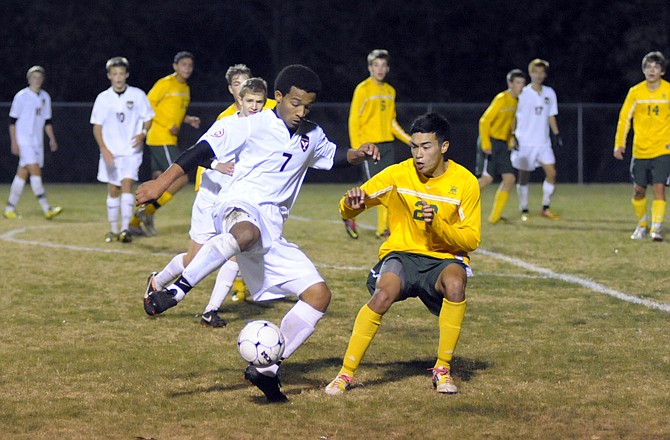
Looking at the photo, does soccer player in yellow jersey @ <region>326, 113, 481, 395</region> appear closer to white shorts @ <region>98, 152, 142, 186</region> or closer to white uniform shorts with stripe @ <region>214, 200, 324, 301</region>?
white uniform shorts with stripe @ <region>214, 200, 324, 301</region>

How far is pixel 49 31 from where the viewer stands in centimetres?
2884

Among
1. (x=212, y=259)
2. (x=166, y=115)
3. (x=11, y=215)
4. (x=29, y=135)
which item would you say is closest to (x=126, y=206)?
(x=166, y=115)

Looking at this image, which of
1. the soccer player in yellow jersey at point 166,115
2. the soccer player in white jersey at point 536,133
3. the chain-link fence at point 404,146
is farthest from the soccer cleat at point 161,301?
the chain-link fence at point 404,146

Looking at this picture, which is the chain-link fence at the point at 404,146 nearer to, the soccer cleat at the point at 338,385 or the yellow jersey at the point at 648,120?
the yellow jersey at the point at 648,120

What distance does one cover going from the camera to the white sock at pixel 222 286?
24.9 ft

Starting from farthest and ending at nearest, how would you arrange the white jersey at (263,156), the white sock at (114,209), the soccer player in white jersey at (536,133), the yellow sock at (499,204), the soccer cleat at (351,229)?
the soccer player in white jersey at (536,133)
the yellow sock at (499,204)
the soccer cleat at (351,229)
the white sock at (114,209)
the white jersey at (263,156)

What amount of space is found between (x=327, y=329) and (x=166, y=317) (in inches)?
51.0

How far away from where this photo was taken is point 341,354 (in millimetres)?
6668

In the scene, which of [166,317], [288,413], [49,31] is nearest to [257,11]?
[49,31]

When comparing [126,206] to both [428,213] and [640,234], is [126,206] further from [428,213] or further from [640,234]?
[428,213]

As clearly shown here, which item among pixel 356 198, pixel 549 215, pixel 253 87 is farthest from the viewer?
pixel 549 215

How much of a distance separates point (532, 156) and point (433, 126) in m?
10.5

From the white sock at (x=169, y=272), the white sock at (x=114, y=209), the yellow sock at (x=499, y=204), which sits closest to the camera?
the white sock at (x=169, y=272)

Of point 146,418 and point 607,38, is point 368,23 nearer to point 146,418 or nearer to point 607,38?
point 607,38
